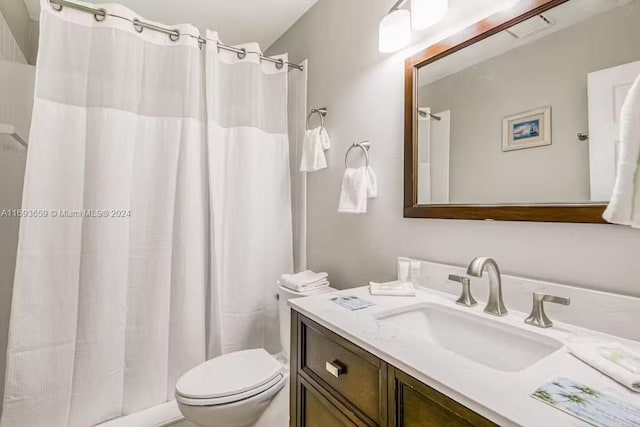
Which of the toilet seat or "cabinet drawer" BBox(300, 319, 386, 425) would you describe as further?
the toilet seat

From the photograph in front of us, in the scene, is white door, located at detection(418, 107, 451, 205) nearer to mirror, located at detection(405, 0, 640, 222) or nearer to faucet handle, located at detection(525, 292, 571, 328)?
mirror, located at detection(405, 0, 640, 222)

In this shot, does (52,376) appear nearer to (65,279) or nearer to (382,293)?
(65,279)

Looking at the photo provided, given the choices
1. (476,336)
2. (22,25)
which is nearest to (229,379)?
(476,336)

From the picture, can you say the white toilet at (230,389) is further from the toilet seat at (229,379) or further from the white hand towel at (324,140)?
the white hand towel at (324,140)

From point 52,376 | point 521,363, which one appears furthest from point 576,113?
point 52,376

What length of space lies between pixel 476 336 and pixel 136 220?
5.15ft

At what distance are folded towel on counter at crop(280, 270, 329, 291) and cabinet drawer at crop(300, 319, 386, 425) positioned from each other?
0.52 m

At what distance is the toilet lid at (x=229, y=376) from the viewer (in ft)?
4.17

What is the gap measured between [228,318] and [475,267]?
1432 millimetres

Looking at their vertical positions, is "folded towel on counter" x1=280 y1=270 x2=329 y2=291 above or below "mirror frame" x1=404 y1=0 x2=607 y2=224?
below

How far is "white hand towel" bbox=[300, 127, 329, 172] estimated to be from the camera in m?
1.74

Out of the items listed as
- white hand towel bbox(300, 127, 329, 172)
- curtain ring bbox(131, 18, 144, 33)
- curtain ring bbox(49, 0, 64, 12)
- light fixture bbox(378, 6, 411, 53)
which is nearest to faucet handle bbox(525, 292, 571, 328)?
light fixture bbox(378, 6, 411, 53)

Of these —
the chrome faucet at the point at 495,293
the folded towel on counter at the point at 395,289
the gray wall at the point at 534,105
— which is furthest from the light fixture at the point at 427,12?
the folded towel on counter at the point at 395,289

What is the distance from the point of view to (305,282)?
1.57 meters
